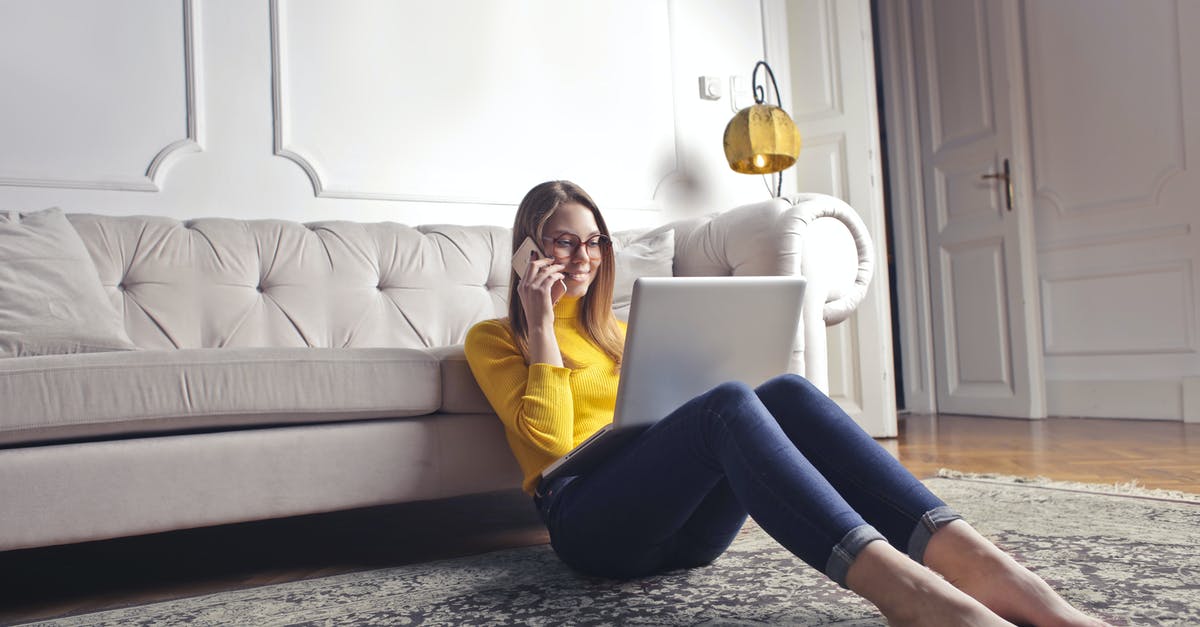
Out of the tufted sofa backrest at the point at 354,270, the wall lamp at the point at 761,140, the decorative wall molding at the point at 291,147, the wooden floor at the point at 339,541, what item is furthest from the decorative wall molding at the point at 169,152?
the wall lamp at the point at 761,140

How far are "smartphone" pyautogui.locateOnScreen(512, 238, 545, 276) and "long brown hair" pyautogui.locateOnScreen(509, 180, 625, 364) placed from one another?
2cm

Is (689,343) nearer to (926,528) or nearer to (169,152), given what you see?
(926,528)

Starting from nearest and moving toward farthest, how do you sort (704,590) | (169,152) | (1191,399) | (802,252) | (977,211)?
(704,590) → (802,252) → (169,152) → (1191,399) → (977,211)

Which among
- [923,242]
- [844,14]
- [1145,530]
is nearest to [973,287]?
[923,242]

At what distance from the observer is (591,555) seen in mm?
1262

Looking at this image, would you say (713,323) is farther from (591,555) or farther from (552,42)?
(552,42)

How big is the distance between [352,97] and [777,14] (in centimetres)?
184

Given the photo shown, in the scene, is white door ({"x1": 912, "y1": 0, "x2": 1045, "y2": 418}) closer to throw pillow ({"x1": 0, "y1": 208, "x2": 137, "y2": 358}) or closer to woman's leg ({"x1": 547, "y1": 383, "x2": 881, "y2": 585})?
woman's leg ({"x1": 547, "y1": 383, "x2": 881, "y2": 585})

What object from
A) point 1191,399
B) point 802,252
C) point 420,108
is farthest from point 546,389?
point 1191,399

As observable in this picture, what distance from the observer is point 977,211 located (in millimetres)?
3979

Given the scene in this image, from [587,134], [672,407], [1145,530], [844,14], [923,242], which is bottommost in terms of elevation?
[1145,530]

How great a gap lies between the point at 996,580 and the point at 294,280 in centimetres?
171

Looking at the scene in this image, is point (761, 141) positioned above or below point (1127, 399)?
above

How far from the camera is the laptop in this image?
44.8 inches
